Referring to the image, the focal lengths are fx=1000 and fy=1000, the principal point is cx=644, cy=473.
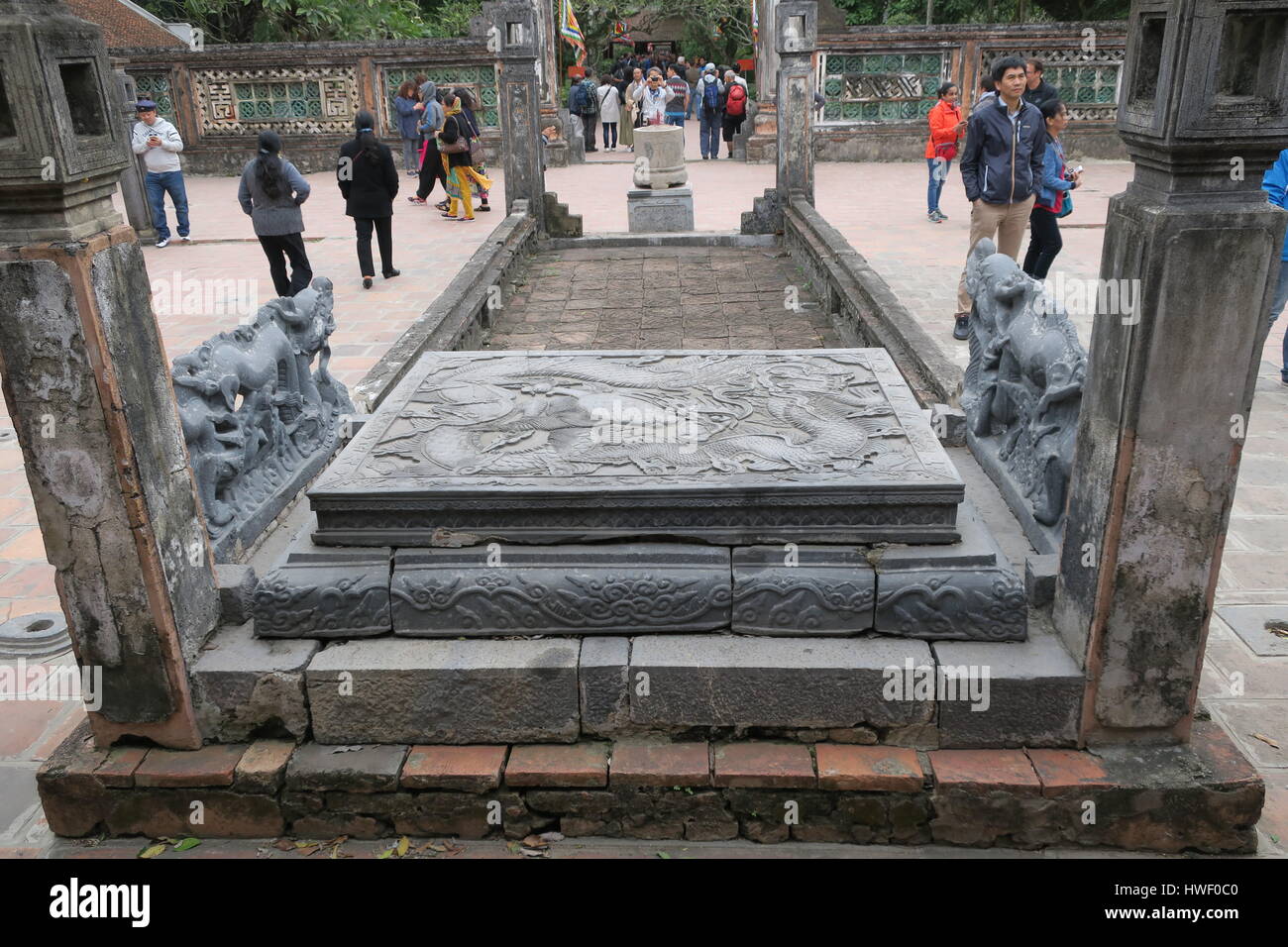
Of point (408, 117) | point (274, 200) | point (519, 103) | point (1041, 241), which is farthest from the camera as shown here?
point (408, 117)

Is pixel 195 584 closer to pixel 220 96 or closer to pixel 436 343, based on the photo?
pixel 436 343

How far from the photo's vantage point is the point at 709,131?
65.7ft

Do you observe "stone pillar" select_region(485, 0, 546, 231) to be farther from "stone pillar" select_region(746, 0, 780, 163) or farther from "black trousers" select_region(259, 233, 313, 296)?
"stone pillar" select_region(746, 0, 780, 163)

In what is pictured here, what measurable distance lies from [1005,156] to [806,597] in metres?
5.18

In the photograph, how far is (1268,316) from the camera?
2.66 m

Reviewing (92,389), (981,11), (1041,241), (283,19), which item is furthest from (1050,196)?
(981,11)

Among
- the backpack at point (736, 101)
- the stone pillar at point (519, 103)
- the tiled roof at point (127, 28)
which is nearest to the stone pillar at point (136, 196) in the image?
the stone pillar at point (519, 103)

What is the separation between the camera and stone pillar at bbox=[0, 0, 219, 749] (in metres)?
2.57

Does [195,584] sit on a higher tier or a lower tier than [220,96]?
lower

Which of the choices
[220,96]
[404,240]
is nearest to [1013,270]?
[404,240]

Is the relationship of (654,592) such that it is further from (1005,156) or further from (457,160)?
(457,160)

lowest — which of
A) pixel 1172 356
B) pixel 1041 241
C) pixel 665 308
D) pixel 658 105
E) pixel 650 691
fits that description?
pixel 665 308

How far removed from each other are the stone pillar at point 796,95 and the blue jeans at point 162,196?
7.12 meters

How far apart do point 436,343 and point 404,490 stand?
12.1 feet
